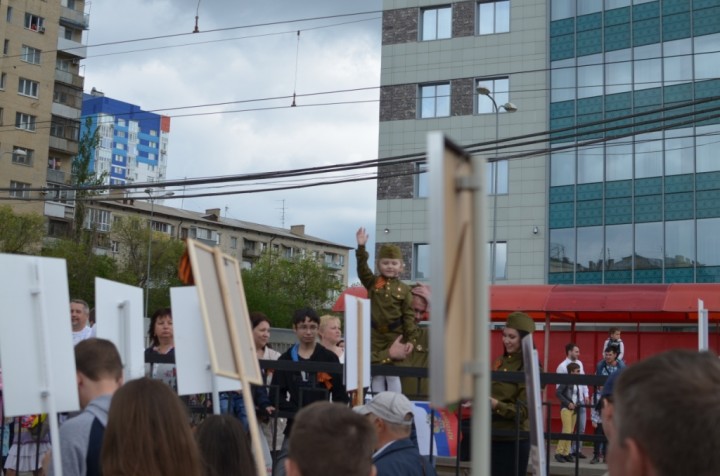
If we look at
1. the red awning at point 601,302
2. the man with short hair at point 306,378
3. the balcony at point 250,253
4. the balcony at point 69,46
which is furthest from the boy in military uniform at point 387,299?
the balcony at point 250,253

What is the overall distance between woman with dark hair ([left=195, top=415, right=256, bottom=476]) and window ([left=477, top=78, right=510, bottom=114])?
131 ft

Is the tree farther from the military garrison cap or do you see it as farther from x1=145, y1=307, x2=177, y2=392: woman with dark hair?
the military garrison cap

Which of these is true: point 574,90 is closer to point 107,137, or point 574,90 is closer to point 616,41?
point 616,41

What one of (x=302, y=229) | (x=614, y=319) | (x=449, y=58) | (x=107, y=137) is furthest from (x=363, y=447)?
(x=107, y=137)

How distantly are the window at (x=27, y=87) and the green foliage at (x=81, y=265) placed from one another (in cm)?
1096

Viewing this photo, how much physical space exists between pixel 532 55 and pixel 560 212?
667cm

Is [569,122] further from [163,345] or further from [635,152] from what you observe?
[163,345]

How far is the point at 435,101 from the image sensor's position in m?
45.5

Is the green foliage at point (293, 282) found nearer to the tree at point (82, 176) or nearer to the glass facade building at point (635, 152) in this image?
the tree at point (82, 176)

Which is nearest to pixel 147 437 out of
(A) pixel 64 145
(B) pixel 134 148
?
(A) pixel 64 145

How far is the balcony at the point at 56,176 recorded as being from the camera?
79.8 m

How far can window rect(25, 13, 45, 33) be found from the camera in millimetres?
76812

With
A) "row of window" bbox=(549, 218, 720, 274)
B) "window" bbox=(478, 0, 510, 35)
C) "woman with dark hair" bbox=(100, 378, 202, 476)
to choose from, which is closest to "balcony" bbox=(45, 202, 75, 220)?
"window" bbox=(478, 0, 510, 35)

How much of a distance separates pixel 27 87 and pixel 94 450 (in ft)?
248
